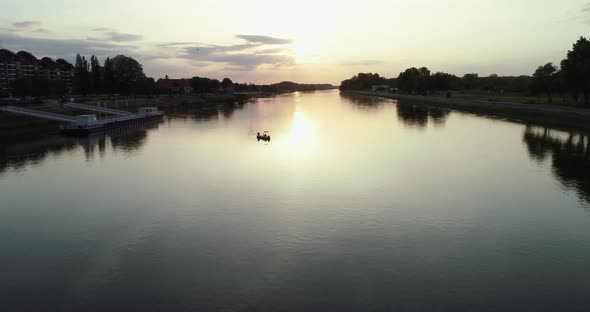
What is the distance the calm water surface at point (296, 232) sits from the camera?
18.2 metres

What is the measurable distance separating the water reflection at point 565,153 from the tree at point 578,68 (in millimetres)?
14267

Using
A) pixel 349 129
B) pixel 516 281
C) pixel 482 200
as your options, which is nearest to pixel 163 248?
pixel 516 281

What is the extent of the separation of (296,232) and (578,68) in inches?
3444

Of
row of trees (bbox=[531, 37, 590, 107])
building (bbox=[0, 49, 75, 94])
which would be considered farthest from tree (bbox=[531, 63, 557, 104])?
building (bbox=[0, 49, 75, 94])

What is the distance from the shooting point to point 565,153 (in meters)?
52.8

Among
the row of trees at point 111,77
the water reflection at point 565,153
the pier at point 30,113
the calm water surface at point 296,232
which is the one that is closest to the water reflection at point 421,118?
the water reflection at point 565,153

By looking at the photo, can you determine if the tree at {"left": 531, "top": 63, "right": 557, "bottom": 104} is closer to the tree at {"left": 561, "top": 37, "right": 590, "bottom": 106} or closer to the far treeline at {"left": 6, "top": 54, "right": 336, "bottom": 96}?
the tree at {"left": 561, "top": 37, "right": 590, "bottom": 106}

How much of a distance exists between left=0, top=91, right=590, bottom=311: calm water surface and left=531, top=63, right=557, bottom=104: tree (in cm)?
5886

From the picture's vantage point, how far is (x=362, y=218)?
28.0 m

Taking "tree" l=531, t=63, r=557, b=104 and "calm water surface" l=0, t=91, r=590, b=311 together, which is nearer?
"calm water surface" l=0, t=91, r=590, b=311

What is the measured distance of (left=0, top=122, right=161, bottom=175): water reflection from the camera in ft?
163

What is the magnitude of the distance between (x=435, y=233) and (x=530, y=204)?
11.7 metres

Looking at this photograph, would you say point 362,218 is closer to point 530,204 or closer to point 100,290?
point 530,204

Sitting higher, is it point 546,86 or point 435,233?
point 546,86
